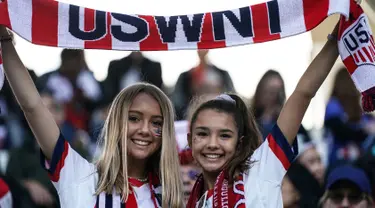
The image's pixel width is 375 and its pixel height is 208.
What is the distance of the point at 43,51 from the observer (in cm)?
771

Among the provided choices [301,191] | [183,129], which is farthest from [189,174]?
[301,191]

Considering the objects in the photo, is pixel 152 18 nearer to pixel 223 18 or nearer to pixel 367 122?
pixel 223 18

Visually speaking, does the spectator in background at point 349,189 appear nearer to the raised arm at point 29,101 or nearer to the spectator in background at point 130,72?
the spectator in background at point 130,72

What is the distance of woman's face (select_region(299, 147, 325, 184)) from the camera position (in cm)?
662

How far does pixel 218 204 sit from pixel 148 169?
59 centimetres

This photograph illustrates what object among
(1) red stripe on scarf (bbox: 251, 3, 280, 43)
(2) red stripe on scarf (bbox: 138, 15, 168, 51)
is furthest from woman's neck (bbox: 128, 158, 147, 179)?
(1) red stripe on scarf (bbox: 251, 3, 280, 43)

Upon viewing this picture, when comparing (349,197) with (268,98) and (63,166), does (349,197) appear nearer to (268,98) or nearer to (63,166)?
(268,98)

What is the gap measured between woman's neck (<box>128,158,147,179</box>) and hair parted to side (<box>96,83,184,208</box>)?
6 cm

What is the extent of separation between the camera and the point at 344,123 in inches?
269

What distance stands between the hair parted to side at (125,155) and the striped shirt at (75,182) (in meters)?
0.04

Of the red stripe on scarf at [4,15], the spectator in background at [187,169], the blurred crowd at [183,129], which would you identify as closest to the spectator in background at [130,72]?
the blurred crowd at [183,129]

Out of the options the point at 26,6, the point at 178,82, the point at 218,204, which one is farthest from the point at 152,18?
the point at 178,82

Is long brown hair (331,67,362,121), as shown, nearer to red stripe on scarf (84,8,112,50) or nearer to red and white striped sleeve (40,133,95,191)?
red stripe on scarf (84,8,112,50)

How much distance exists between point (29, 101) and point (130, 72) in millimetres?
3243
